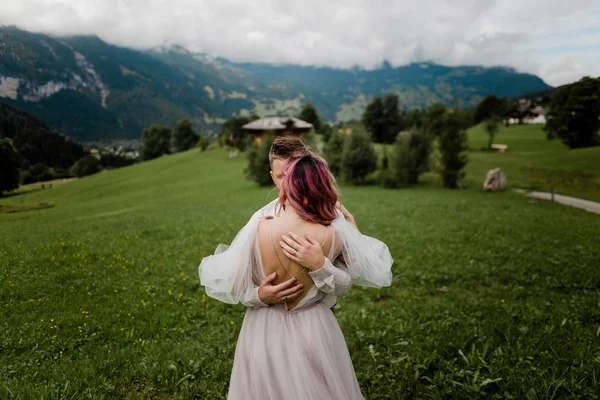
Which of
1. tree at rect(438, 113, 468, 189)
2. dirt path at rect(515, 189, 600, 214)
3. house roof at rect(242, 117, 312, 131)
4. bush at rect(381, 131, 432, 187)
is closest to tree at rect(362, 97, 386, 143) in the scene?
house roof at rect(242, 117, 312, 131)

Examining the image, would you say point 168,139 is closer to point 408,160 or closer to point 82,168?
point 408,160

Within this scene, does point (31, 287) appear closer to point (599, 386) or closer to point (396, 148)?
point (599, 386)

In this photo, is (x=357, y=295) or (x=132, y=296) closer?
(x=132, y=296)

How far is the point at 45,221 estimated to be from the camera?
566 centimetres

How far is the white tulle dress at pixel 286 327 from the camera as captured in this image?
265 centimetres

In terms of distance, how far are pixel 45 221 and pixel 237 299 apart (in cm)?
496

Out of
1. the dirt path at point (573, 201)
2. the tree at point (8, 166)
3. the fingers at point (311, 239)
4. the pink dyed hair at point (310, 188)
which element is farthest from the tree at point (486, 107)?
the tree at point (8, 166)

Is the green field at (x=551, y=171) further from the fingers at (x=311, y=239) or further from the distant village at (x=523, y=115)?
the distant village at (x=523, y=115)

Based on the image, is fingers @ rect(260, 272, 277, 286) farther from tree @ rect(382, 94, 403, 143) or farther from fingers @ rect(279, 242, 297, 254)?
tree @ rect(382, 94, 403, 143)

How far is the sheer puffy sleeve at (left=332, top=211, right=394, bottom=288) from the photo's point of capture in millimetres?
2783

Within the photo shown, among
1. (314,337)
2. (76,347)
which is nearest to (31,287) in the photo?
(76,347)

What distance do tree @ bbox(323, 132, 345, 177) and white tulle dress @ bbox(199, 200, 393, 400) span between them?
106 feet

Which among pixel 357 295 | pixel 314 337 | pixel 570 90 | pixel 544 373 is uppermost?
pixel 570 90

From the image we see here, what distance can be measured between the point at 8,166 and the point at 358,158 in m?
29.2
